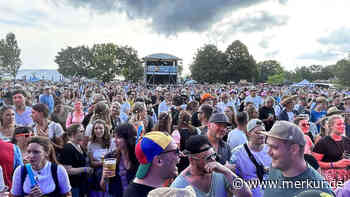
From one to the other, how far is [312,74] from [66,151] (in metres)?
114

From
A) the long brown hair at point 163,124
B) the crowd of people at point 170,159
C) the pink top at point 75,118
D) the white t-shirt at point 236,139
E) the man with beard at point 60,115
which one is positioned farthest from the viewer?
the pink top at point 75,118

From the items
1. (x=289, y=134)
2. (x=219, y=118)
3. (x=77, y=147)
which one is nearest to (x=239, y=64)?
(x=219, y=118)

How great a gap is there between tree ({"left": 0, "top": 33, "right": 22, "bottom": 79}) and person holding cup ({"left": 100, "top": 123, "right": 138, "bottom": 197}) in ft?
250

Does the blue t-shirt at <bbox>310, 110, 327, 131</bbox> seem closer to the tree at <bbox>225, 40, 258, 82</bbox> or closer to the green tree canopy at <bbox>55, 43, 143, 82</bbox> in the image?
the tree at <bbox>225, 40, 258, 82</bbox>

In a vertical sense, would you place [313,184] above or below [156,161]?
below

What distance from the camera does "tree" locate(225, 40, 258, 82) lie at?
2440 inches

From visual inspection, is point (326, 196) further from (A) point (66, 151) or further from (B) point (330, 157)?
(A) point (66, 151)

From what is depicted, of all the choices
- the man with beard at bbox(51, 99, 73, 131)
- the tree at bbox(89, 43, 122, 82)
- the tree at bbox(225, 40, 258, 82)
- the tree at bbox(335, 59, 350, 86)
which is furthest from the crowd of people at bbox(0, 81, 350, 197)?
the tree at bbox(89, 43, 122, 82)

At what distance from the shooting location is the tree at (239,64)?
62.0 metres

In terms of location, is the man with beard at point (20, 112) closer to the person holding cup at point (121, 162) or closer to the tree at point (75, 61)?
the person holding cup at point (121, 162)

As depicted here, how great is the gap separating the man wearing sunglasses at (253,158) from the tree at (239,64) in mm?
59677

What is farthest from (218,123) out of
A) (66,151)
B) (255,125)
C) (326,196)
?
(326,196)

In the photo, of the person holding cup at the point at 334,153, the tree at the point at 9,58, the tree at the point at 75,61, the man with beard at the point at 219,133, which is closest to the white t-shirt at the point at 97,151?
the man with beard at the point at 219,133

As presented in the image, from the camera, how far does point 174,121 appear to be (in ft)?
23.5
